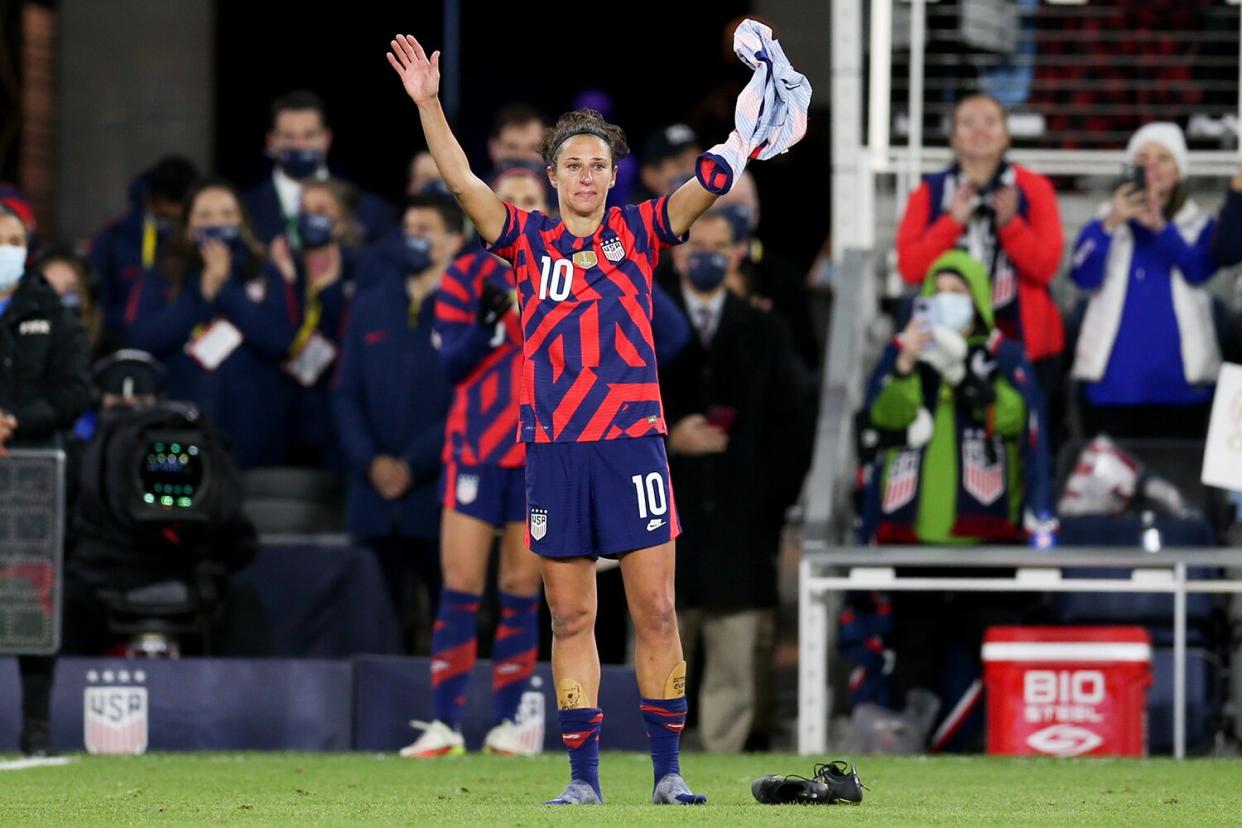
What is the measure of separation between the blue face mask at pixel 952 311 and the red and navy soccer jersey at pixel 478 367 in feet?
6.41

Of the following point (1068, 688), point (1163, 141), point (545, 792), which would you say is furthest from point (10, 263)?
point (1163, 141)

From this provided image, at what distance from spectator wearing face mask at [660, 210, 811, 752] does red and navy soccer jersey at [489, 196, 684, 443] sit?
3.96 meters

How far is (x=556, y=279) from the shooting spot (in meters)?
7.89

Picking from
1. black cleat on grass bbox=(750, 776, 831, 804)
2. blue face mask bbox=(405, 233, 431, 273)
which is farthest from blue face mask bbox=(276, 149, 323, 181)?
black cleat on grass bbox=(750, 776, 831, 804)

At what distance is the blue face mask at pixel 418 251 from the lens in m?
12.3

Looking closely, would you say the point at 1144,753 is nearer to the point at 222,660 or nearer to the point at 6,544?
the point at 222,660

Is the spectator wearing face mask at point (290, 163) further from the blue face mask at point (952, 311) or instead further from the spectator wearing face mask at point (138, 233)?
the blue face mask at point (952, 311)

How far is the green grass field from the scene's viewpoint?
720 cm

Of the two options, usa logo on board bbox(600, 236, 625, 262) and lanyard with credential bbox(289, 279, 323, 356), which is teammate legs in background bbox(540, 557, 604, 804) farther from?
lanyard with credential bbox(289, 279, 323, 356)

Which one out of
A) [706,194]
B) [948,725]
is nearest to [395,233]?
[948,725]

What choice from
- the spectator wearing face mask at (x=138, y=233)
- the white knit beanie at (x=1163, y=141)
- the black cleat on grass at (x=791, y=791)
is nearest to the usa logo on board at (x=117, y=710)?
the spectator wearing face mask at (x=138, y=233)

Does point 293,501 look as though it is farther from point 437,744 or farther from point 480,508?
point 437,744

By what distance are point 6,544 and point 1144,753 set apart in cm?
478

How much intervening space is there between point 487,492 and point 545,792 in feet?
8.15
